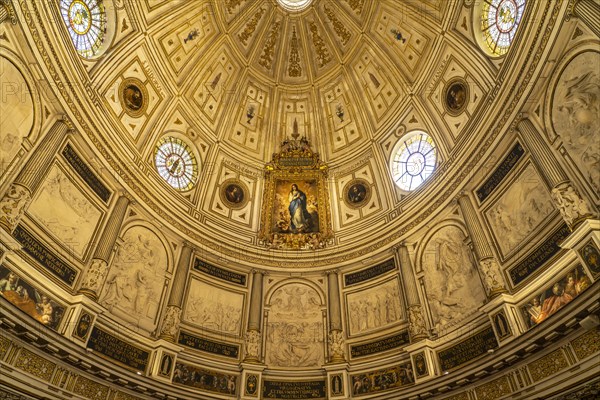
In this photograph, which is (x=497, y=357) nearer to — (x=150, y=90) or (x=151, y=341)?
(x=151, y=341)

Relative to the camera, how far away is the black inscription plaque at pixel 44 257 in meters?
13.2

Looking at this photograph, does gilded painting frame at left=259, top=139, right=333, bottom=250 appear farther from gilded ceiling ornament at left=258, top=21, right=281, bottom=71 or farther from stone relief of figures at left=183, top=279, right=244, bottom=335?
gilded ceiling ornament at left=258, top=21, right=281, bottom=71

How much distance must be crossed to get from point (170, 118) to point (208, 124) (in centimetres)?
243

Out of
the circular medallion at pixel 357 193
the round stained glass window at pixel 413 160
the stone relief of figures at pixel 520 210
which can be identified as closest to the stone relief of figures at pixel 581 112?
the stone relief of figures at pixel 520 210

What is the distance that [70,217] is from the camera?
603 inches

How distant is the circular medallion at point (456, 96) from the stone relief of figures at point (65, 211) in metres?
15.7

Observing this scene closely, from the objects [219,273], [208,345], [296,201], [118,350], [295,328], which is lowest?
[118,350]

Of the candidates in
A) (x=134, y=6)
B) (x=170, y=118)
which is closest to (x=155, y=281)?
(x=170, y=118)

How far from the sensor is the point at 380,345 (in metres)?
17.9

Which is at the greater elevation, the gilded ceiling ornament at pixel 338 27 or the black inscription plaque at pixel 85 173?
the gilded ceiling ornament at pixel 338 27

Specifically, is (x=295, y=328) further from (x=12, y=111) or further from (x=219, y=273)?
(x=12, y=111)

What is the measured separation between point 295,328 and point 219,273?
4360 millimetres

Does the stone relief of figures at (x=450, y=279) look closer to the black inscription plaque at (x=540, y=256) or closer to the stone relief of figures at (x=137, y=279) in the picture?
the black inscription plaque at (x=540, y=256)

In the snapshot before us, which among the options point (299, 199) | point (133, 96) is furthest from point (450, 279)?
point (133, 96)
